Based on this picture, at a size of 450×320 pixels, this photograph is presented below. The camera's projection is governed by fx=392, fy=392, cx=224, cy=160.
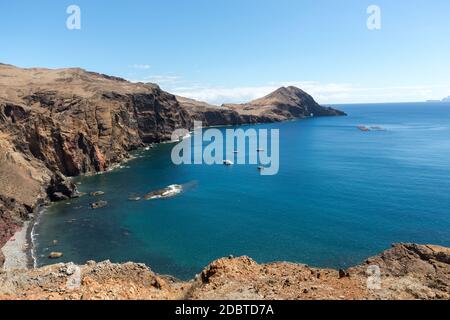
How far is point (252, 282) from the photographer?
28266 mm

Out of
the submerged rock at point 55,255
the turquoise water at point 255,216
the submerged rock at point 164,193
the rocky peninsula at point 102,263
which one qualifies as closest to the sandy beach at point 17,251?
the rocky peninsula at point 102,263

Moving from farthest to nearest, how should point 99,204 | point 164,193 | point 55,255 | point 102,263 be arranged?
1. point 164,193
2. point 99,204
3. point 55,255
4. point 102,263

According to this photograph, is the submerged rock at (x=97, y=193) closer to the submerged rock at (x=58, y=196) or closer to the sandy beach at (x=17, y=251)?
the submerged rock at (x=58, y=196)

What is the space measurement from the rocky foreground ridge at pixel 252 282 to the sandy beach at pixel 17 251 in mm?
32970

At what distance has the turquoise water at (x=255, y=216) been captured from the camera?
66.8 m

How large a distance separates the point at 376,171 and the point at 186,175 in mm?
61097

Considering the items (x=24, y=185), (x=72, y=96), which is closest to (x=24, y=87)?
(x=72, y=96)

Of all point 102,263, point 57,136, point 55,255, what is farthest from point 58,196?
point 102,263

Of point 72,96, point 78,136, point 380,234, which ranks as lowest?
point 380,234

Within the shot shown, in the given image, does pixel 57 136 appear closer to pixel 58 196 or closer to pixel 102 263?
pixel 58 196

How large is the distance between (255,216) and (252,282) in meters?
56.9
